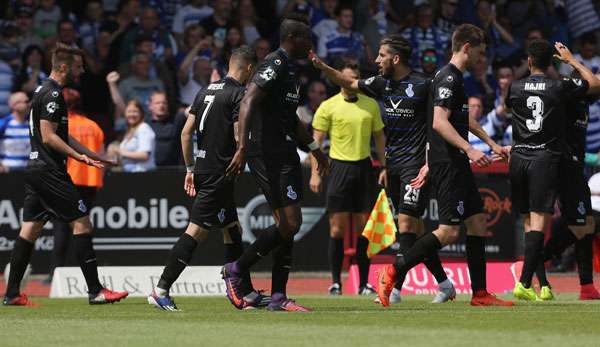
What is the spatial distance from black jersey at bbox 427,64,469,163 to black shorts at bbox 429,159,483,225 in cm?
8

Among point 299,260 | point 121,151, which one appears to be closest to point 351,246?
point 299,260

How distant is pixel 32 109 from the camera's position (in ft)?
45.0

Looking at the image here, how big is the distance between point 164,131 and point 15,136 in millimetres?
2199

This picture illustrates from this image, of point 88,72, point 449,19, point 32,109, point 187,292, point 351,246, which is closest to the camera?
point 32,109

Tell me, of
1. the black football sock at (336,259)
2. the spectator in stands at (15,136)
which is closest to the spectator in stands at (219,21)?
the spectator in stands at (15,136)

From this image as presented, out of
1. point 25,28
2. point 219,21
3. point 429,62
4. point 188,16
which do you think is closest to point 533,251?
point 429,62

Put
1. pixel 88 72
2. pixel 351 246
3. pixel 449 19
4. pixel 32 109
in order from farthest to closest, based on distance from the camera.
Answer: pixel 449 19 < pixel 88 72 < pixel 351 246 < pixel 32 109

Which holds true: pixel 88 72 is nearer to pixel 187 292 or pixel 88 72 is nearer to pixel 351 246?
pixel 351 246

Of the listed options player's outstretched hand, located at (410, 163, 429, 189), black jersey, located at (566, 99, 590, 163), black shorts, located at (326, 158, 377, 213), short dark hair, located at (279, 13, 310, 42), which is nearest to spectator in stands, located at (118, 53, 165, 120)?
black shorts, located at (326, 158, 377, 213)

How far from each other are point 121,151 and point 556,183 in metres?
8.24

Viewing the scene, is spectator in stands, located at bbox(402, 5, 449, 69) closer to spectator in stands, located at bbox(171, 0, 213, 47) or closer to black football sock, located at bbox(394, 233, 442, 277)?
spectator in stands, located at bbox(171, 0, 213, 47)

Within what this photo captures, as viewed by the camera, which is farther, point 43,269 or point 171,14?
point 171,14

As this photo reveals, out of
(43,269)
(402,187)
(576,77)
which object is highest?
(576,77)

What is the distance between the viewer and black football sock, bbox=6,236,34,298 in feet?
45.8
